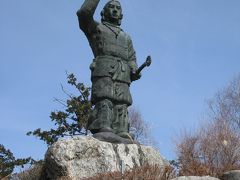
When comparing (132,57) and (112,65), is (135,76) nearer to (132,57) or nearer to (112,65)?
(132,57)

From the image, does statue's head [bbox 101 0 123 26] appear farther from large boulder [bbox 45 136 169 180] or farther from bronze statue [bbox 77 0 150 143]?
large boulder [bbox 45 136 169 180]

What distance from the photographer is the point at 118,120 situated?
780 centimetres

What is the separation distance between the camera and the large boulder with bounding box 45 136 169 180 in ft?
22.4

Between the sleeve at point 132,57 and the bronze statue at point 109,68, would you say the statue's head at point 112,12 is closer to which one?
the bronze statue at point 109,68

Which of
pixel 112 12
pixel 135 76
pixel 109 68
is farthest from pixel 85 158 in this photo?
pixel 112 12

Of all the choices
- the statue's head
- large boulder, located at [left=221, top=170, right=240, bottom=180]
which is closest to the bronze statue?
the statue's head

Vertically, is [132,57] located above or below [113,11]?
below

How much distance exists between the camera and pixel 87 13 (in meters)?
7.64

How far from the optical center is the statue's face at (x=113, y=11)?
8.28 m

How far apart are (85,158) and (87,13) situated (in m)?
2.34

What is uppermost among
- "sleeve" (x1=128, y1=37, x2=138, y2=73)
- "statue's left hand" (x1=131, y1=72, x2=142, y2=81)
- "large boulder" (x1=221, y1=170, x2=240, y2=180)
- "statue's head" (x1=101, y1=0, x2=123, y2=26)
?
"statue's head" (x1=101, y1=0, x2=123, y2=26)

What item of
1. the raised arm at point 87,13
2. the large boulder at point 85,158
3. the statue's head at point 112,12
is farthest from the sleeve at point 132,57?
the large boulder at point 85,158

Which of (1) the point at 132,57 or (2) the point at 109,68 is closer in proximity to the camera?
(2) the point at 109,68

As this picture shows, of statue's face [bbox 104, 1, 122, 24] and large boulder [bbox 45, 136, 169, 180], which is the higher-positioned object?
statue's face [bbox 104, 1, 122, 24]
